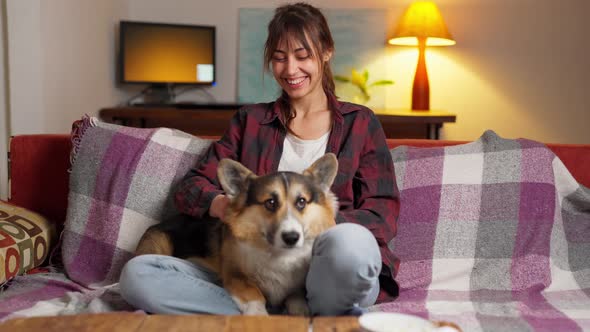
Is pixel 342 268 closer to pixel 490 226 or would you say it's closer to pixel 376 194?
pixel 376 194

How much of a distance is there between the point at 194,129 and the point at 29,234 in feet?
6.93

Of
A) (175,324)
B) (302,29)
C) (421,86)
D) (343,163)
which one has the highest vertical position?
(302,29)

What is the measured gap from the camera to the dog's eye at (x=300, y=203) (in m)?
1.44

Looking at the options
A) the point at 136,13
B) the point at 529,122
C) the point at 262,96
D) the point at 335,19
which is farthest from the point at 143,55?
the point at 529,122

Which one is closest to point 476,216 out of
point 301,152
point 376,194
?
point 376,194

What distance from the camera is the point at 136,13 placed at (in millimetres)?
4215

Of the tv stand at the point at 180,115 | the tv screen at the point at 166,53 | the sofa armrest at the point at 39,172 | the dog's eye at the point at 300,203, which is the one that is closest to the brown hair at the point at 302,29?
the dog's eye at the point at 300,203

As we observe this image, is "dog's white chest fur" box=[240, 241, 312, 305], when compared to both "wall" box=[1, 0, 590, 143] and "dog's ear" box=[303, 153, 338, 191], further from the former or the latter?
"wall" box=[1, 0, 590, 143]

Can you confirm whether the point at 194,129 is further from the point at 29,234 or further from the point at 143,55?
the point at 29,234

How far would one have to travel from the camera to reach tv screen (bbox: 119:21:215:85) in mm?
3967

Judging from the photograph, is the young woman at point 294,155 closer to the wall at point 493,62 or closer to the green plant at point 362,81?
the green plant at point 362,81

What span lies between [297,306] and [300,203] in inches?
10.1

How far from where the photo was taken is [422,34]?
3893 mm

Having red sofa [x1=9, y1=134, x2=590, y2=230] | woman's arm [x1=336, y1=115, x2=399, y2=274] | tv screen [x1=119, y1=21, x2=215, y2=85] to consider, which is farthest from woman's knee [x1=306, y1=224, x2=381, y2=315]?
tv screen [x1=119, y1=21, x2=215, y2=85]
